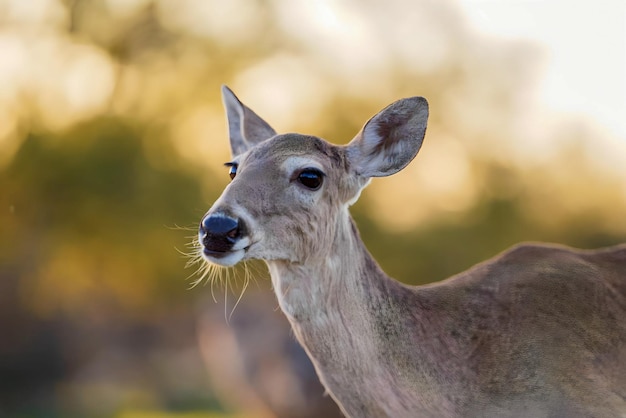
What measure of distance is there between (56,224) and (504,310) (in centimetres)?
2197

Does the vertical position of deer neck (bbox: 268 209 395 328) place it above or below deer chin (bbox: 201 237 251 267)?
below

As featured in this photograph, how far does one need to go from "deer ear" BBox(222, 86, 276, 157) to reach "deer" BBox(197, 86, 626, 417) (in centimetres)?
101

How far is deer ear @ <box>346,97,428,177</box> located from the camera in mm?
5828

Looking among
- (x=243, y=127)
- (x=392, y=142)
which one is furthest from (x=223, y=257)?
(x=243, y=127)

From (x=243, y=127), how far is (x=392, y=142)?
4.47ft

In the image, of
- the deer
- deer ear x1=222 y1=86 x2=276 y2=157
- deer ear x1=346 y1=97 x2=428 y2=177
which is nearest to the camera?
the deer

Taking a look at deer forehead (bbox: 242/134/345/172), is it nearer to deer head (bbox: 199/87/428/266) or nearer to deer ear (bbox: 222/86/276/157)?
deer head (bbox: 199/87/428/266)

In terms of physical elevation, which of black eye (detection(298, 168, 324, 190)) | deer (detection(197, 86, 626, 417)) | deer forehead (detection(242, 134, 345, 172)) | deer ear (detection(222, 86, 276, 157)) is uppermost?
deer ear (detection(222, 86, 276, 157))

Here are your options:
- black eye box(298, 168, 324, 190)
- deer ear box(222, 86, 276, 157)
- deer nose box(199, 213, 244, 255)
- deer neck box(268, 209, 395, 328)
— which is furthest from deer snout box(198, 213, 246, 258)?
deer ear box(222, 86, 276, 157)

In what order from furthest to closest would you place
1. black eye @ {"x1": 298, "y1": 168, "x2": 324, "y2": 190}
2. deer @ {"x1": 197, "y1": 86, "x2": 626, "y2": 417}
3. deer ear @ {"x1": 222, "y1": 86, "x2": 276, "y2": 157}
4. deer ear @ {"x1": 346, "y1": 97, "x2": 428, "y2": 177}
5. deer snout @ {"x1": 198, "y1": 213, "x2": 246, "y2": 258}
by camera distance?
deer ear @ {"x1": 222, "y1": 86, "x2": 276, "y2": 157} < deer ear @ {"x1": 346, "y1": 97, "x2": 428, "y2": 177} < black eye @ {"x1": 298, "y1": 168, "x2": 324, "y2": 190} < deer @ {"x1": 197, "y1": 86, "x2": 626, "y2": 417} < deer snout @ {"x1": 198, "y1": 213, "x2": 246, "y2": 258}

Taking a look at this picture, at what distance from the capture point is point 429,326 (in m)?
5.65

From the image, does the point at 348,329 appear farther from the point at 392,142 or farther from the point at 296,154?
the point at 392,142

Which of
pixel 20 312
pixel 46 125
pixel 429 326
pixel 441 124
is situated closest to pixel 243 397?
pixel 429 326

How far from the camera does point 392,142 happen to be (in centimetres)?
590
